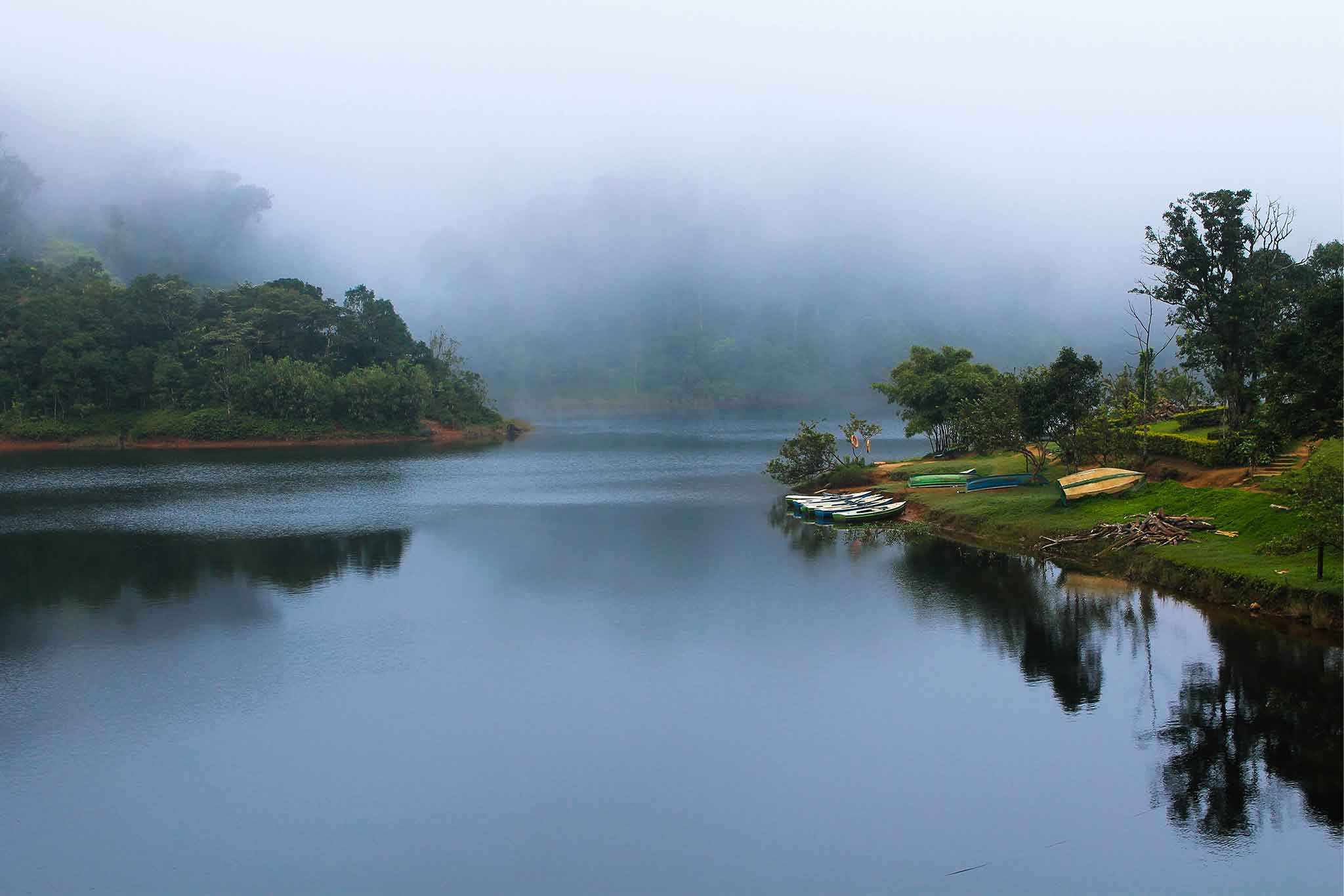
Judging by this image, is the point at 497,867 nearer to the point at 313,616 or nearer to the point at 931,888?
the point at 931,888

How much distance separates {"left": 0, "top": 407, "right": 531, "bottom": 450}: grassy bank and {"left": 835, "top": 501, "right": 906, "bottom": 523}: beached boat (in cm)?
7238

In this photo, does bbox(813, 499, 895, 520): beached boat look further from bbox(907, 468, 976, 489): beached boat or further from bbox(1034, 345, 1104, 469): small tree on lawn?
bbox(1034, 345, 1104, 469): small tree on lawn

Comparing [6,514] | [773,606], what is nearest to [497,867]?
[773,606]

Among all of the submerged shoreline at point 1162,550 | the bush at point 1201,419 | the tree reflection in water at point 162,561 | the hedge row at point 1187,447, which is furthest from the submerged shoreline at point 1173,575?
the tree reflection in water at point 162,561

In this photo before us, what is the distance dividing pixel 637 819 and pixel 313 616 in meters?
17.6

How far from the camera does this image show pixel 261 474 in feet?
239

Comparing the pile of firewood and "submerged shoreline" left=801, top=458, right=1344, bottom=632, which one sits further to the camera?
the pile of firewood

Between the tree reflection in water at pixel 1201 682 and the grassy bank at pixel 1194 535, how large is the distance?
38.8 inches

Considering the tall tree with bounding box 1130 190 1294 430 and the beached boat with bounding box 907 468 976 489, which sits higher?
the tall tree with bounding box 1130 190 1294 430

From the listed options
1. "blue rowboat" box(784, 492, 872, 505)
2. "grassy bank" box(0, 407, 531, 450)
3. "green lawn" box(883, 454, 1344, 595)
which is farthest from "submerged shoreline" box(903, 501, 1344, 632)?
"grassy bank" box(0, 407, 531, 450)

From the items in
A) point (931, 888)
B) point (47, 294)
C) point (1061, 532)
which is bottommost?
point (931, 888)

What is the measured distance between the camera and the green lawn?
27.4 meters

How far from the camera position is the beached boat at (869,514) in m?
48.1

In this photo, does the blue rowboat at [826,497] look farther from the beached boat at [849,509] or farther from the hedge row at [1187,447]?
the hedge row at [1187,447]
